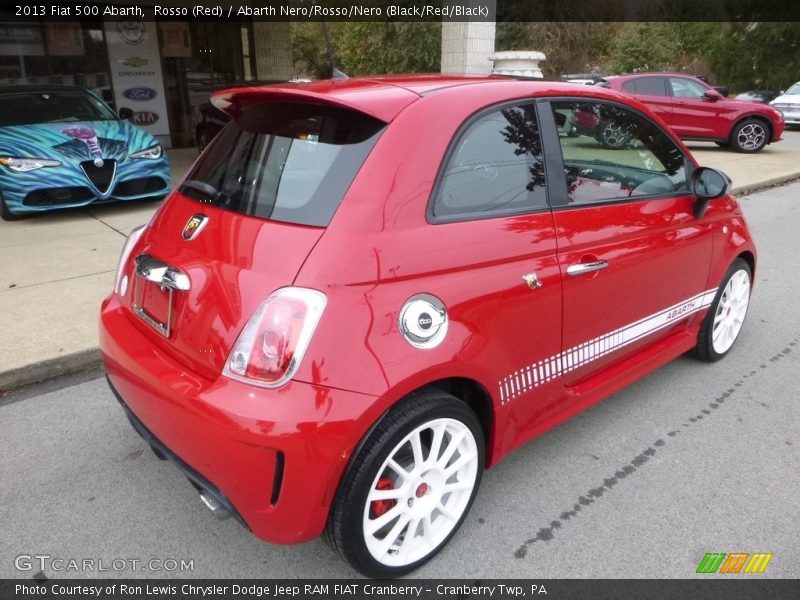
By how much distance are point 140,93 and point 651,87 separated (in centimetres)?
1099

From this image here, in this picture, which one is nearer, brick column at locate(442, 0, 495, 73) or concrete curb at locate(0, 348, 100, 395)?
concrete curb at locate(0, 348, 100, 395)

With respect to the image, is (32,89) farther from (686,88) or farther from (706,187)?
(686,88)

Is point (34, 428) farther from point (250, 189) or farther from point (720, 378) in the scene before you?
point (720, 378)

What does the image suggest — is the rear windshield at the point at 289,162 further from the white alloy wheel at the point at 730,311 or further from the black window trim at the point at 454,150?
the white alloy wheel at the point at 730,311

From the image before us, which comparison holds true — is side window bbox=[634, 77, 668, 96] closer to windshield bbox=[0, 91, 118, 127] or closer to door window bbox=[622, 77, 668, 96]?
door window bbox=[622, 77, 668, 96]

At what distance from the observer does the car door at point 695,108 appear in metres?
13.5

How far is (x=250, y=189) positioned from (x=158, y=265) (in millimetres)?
447

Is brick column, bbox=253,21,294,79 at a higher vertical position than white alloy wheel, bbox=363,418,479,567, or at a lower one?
higher

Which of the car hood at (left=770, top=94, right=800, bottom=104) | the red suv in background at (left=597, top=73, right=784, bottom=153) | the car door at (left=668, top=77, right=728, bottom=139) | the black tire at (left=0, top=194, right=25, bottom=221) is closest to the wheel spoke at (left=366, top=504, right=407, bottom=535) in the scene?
the black tire at (left=0, top=194, right=25, bottom=221)

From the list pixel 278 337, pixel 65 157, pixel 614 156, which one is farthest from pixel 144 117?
pixel 278 337

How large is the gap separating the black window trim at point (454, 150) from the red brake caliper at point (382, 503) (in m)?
0.89

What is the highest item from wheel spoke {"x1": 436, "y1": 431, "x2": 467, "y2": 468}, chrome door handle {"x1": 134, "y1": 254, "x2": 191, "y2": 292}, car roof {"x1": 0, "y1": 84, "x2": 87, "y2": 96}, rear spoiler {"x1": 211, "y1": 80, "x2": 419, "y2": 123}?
rear spoiler {"x1": 211, "y1": 80, "x2": 419, "y2": 123}

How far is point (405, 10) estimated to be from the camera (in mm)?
26297

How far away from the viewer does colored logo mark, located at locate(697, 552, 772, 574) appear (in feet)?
7.51
